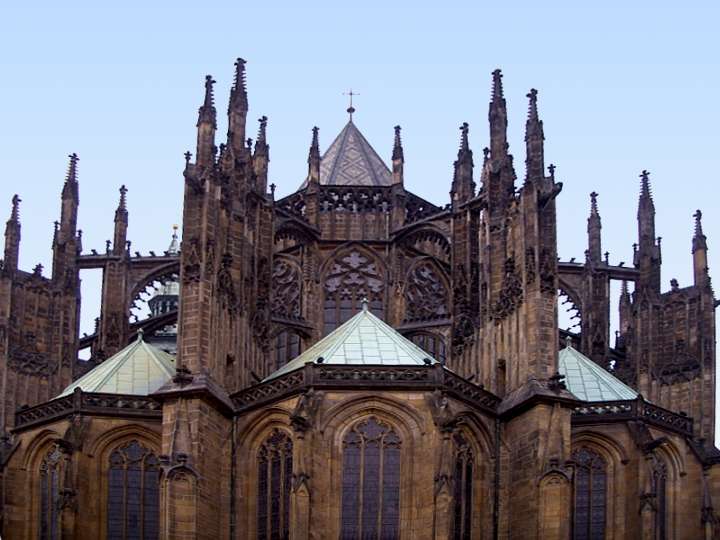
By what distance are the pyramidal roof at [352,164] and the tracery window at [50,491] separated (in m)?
19.1

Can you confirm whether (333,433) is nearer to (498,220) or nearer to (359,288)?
(498,220)

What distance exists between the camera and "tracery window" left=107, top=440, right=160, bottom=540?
60250 mm

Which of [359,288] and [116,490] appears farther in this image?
[359,288]

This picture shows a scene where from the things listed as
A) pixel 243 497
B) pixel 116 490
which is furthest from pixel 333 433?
pixel 116 490

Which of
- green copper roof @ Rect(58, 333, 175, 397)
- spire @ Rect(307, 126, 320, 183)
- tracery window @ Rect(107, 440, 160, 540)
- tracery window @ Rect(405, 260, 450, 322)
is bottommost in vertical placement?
tracery window @ Rect(107, 440, 160, 540)

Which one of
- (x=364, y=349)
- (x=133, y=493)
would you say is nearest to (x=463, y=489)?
(x=364, y=349)

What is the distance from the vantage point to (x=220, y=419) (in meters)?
59.8

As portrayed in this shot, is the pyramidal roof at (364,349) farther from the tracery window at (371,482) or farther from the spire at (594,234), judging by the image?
the spire at (594,234)

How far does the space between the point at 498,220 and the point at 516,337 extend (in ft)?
14.1

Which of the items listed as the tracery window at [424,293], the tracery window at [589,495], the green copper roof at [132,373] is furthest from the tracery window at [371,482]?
the tracery window at [424,293]

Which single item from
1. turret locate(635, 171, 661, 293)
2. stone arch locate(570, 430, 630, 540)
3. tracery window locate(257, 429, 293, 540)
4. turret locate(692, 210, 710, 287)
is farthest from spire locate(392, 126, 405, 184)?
tracery window locate(257, 429, 293, 540)

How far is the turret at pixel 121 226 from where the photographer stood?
73375 millimetres

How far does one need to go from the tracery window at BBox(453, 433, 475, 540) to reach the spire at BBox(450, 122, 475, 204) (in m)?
12.4

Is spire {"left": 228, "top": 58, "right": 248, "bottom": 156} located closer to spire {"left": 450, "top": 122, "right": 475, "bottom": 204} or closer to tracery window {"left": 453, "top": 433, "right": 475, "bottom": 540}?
spire {"left": 450, "top": 122, "right": 475, "bottom": 204}
